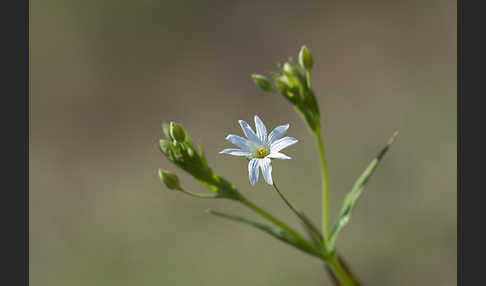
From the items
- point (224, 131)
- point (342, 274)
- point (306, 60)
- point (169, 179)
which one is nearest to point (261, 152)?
point (169, 179)

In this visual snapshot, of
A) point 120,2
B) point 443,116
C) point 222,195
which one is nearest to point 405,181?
point 443,116

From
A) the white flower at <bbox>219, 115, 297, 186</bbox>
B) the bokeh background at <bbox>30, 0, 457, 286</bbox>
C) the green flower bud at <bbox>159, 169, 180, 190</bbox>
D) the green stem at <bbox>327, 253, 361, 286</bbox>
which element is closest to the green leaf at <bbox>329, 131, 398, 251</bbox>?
the green stem at <bbox>327, 253, 361, 286</bbox>

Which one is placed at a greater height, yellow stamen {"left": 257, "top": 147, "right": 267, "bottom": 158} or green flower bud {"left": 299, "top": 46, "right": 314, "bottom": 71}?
green flower bud {"left": 299, "top": 46, "right": 314, "bottom": 71}

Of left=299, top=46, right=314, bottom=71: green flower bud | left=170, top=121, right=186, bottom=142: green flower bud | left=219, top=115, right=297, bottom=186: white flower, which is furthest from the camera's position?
left=299, top=46, right=314, bottom=71: green flower bud

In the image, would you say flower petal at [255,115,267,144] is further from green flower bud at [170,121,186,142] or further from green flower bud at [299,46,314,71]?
green flower bud at [299,46,314,71]

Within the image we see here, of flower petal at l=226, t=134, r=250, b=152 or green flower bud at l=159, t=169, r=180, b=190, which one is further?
green flower bud at l=159, t=169, r=180, b=190

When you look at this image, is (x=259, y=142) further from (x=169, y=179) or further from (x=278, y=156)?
(x=169, y=179)

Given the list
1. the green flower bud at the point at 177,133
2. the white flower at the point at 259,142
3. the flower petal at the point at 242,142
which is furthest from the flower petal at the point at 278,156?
the green flower bud at the point at 177,133

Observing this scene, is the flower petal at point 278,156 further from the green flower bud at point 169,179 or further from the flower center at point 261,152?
the green flower bud at point 169,179
